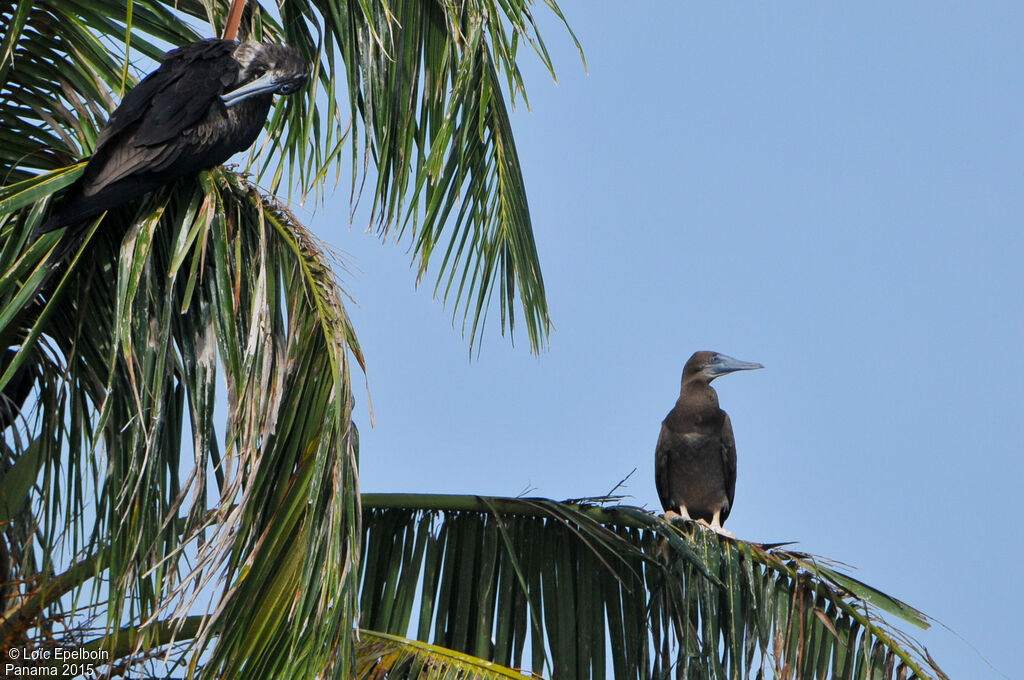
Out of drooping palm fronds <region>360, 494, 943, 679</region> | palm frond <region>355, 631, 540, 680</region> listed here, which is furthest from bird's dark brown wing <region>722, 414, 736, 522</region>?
palm frond <region>355, 631, 540, 680</region>

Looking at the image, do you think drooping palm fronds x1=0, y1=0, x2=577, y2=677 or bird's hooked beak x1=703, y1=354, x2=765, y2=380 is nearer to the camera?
drooping palm fronds x1=0, y1=0, x2=577, y2=677

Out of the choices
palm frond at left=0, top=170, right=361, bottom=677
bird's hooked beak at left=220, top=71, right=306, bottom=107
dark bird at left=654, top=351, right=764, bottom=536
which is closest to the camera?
palm frond at left=0, top=170, right=361, bottom=677

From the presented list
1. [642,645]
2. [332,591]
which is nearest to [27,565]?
[332,591]

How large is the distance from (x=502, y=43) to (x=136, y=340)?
6.33 feet

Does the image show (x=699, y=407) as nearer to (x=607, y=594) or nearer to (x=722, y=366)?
(x=722, y=366)

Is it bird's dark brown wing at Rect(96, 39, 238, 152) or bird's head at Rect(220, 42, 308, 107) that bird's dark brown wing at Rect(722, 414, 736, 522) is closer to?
bird's head at Rect(220, 42, 308, 107)

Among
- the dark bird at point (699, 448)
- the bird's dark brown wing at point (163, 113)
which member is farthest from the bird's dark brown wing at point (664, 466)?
the bird's dark brown wing at point (163, 113)

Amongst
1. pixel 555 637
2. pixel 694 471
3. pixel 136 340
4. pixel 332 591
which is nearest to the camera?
pixel 332 591

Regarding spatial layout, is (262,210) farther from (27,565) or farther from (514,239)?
(514,239)

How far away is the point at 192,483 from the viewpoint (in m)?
2.81

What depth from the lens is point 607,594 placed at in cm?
410

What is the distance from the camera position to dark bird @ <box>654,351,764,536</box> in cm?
655

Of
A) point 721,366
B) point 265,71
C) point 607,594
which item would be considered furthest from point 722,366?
point 265,71

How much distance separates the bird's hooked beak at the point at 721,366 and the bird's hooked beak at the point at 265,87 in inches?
141
